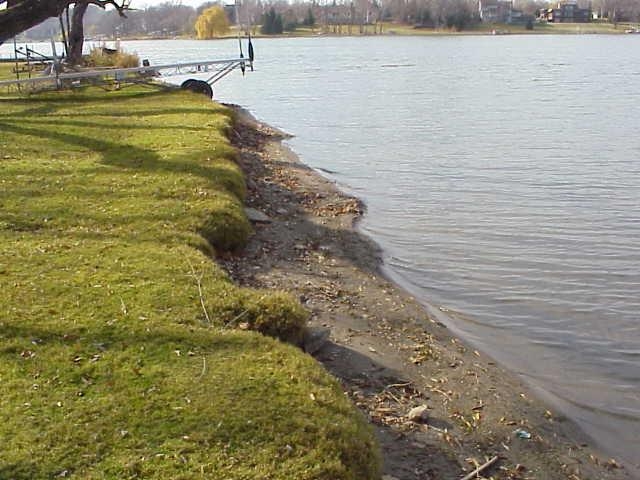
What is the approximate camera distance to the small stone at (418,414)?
647 centimetres

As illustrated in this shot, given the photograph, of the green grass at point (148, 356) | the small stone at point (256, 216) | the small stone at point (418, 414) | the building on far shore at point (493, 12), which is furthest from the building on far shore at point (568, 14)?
the small stone at point (418, 414)

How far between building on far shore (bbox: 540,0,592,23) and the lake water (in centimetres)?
10050

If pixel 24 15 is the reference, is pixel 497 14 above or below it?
above

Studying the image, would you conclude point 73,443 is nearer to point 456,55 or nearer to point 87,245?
point 87,245

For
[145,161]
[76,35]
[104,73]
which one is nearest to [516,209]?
[145,161]

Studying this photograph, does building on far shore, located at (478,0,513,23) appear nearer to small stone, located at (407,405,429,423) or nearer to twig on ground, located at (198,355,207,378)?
small stone, located at (407,405,429,423)

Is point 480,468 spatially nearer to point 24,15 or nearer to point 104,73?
point 24,15

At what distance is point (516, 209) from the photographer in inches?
638

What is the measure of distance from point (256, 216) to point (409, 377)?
580cm

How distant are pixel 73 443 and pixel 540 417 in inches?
165

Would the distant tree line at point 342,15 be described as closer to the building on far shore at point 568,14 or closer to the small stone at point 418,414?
the building on far shore at point 568,14

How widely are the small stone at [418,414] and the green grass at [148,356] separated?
847mm

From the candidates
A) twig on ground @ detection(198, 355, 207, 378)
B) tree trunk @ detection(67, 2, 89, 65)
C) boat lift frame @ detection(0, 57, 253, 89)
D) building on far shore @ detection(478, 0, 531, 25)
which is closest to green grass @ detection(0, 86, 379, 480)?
twig on ground @ detection(198, 355, 207, 378)

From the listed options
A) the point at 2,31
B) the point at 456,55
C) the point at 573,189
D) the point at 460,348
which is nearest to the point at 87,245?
the point at 2,31
